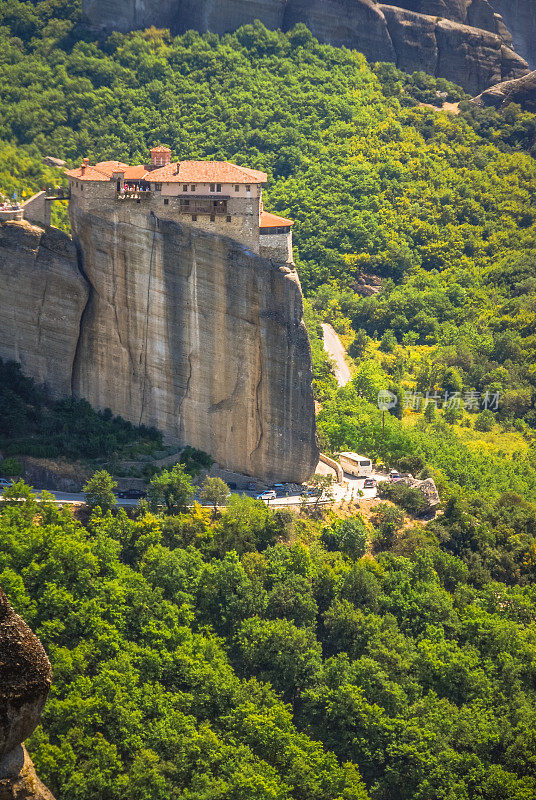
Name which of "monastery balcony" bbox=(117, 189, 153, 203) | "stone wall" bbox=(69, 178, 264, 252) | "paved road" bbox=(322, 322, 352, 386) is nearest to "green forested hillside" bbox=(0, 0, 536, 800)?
"paved road" bbox=(322, 322, 352, 386)

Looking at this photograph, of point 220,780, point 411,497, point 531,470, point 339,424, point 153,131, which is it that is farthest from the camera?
point 153,131

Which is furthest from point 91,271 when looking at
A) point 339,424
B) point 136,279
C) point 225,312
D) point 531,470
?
point 531,470

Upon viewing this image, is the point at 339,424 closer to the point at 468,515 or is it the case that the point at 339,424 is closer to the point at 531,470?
the point at 468,515

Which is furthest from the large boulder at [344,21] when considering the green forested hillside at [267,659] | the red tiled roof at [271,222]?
the green forested hillside at [267,659]

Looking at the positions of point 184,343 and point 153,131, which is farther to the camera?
point 153,131

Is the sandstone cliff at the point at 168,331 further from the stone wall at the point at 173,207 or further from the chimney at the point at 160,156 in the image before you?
the chimney at the point at 160,156
